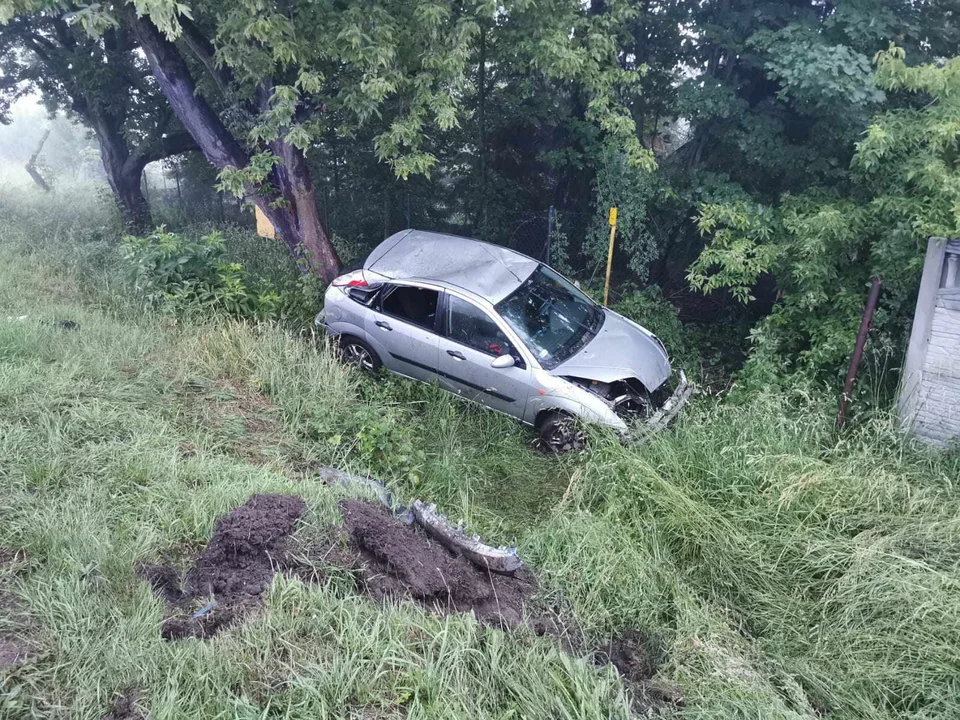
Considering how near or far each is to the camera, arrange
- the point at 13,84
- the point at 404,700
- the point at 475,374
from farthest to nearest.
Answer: the point at 13,84 < the point at 475,374 < the point at 404,700

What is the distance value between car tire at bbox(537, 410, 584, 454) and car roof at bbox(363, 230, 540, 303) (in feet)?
4.00

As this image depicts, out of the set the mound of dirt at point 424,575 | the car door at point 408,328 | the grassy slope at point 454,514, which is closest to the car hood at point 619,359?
the grassy slope at point 454,514

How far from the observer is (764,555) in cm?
427

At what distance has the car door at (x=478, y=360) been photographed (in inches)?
239

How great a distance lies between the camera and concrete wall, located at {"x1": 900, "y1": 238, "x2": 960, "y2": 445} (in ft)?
17.3

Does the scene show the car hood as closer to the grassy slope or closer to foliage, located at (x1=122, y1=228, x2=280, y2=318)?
the grassy slope

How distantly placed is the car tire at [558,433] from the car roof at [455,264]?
1.22 metres

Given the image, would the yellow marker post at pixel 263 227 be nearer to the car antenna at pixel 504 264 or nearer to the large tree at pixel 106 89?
the large tree at pixel 106 89

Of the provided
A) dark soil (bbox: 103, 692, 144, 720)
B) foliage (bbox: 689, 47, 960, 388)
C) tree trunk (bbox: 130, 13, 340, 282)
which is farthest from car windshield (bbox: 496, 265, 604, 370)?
dark soil (bbox: 103, 692, 144, 720)

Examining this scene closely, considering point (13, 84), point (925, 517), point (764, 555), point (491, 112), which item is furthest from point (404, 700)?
point (13, 84)

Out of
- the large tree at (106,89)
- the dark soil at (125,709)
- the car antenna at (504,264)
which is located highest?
the large tree at (106,89)

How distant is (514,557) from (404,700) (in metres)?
1.29

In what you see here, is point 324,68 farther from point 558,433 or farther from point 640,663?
point 640,663

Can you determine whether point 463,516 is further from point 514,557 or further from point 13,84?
point 13,84
